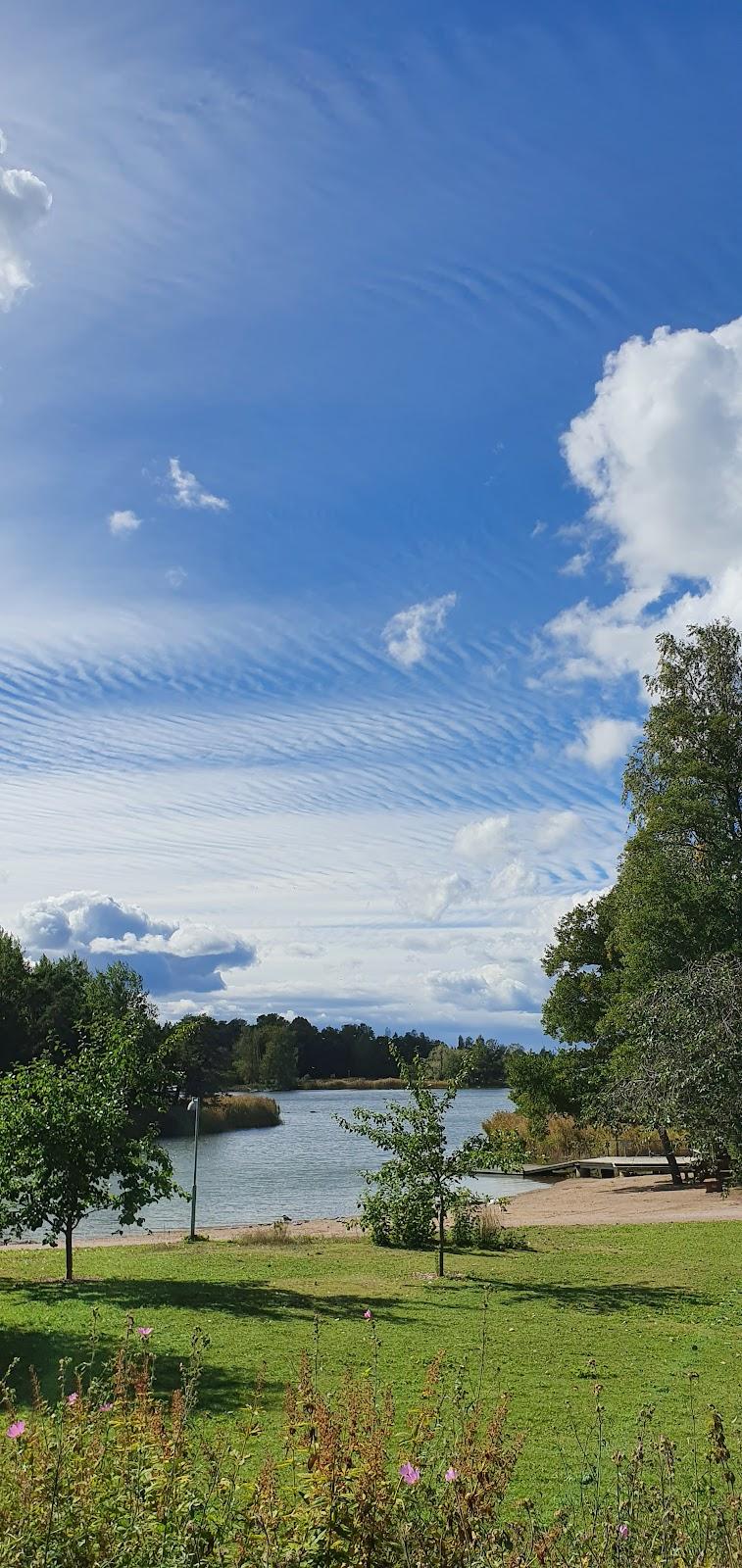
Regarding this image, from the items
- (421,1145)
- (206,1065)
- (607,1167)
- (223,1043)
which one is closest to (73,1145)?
(421,1145)

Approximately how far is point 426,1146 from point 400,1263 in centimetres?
286

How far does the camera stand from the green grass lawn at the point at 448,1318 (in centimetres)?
887

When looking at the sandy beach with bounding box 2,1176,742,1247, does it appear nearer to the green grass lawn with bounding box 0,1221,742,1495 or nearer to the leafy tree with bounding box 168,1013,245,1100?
the green grass lawn with bounding box 0,1221,742,1495

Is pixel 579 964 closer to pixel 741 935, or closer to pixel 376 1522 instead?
pixel 741 935

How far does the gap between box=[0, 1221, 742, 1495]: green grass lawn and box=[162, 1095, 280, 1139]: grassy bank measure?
4745 cm

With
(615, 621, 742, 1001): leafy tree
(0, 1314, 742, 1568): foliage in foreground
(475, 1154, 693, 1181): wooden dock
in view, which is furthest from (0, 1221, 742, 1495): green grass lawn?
(475, 1154, 693, 1181): wooden dock

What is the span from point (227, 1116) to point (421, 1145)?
57404mm

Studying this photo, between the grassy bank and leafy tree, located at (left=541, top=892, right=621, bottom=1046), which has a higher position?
leafy tree, located at (left=541, top=892, right=621, bottom=1046)

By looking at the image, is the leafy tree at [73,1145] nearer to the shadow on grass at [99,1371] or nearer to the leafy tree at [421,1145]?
the leafy tree at [421,1145]

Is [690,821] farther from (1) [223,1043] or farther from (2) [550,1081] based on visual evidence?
(1) [223,1043]

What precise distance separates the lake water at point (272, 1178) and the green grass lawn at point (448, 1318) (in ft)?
7.74

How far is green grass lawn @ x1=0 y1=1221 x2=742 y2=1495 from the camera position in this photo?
8.87 meters

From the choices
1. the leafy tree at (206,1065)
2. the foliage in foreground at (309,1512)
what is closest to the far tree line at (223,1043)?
the leafy tree at (206,1065)

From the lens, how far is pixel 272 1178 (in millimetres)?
40125
